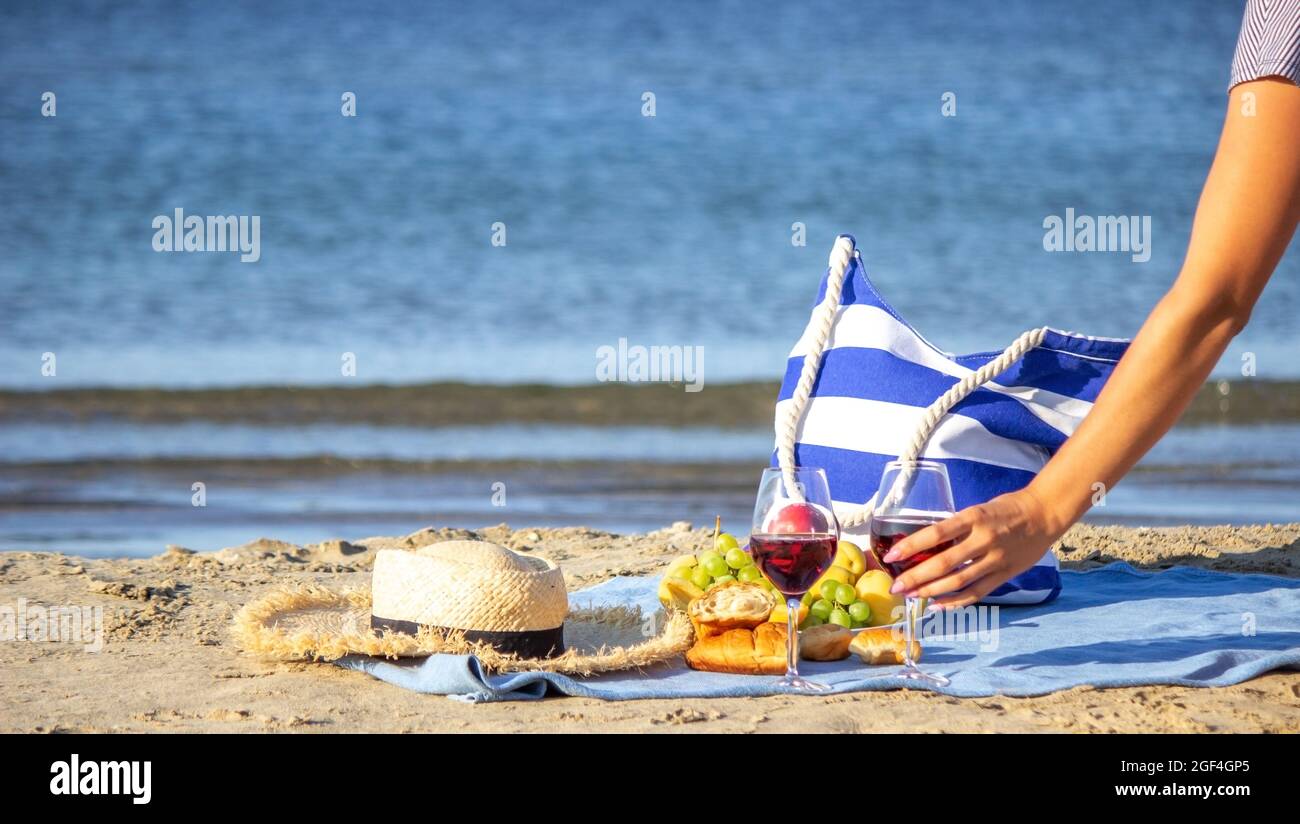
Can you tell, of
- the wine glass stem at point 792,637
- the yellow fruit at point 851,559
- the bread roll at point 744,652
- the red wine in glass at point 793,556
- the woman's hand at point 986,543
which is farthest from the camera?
the yellow fruit at point 851,559

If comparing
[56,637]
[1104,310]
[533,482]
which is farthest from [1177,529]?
[1104,310]

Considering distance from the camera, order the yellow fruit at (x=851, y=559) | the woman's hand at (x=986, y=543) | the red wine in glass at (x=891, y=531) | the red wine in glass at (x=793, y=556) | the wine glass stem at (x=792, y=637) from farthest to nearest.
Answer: the yellow fruit at (x=851, y=559), the wine glass stem at (x=792, y=637), the red wine in glass at (x=793, y=556), the red wine in glass at (x=891, y=531), the woman's hand at (x=986, y=543)

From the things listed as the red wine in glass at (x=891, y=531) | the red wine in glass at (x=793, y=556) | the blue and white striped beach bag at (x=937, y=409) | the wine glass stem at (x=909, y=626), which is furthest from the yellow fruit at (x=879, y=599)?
the red wine in glass at (x=891, y=531)

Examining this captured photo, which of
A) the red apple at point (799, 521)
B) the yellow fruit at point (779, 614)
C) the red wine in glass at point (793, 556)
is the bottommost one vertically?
the yellow fruit at point (779, 614)

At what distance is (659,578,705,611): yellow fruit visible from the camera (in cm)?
366

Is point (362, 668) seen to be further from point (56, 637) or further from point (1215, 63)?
point (1215, 63)

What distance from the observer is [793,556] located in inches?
114

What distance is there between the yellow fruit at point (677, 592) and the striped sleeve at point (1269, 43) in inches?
77.1

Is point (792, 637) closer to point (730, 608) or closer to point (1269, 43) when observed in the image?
point (730, 608)

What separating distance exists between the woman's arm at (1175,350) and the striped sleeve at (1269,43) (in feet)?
0.08

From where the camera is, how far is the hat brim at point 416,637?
3.22 m

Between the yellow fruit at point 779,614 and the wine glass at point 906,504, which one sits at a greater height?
the wine glass at point 906,504

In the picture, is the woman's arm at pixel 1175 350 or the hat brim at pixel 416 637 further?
the hat brim at pixel 416 637

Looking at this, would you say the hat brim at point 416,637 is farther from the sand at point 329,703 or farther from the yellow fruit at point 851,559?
the yellow fruit at point 851,559
